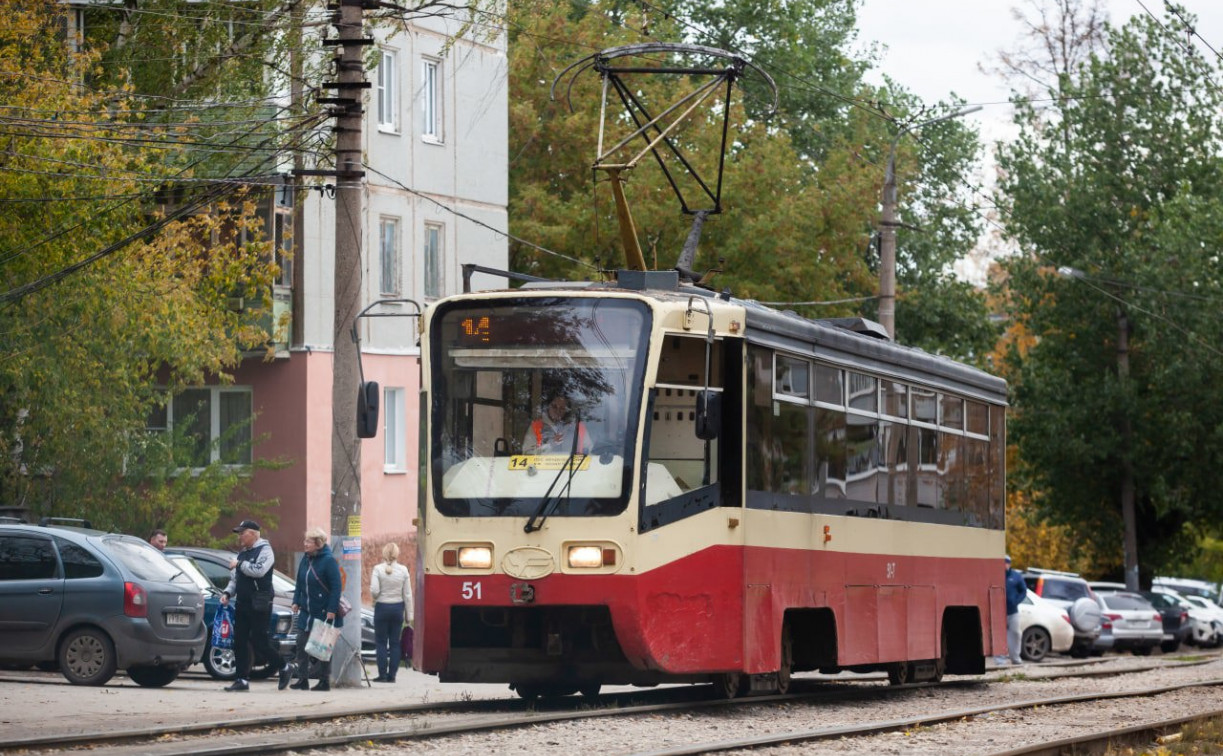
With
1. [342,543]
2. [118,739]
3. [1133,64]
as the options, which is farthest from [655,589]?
[1133,64]

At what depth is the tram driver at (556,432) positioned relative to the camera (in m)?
16.0

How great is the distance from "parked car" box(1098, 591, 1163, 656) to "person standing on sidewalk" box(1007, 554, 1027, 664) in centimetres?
802

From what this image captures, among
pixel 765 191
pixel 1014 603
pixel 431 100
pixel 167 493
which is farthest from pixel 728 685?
pixel 765 191

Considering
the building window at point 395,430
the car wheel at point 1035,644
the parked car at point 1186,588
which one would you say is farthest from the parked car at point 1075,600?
the parked car at point 1186,588

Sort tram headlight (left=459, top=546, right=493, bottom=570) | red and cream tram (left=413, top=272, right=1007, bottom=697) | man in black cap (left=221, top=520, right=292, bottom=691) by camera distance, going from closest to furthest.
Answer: red and cream tram (left=413, top=272, right=1007, bottom=697) → tram headlight (left=459, top=546, right=493, bottom=570) → man in black cap (left=221, top=520, right=292, bottom=691)

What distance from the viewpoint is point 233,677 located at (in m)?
24.3

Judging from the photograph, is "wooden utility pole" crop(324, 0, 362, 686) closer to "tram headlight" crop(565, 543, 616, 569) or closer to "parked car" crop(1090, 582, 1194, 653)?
"tram headlight" crop(565, 543, 616, 569)

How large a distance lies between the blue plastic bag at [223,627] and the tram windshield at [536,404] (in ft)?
26.9

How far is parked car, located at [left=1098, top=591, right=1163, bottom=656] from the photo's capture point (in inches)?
1629

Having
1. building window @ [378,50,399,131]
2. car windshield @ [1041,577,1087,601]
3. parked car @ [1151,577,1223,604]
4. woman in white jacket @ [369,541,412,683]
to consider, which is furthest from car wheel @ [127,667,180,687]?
parked car @ [1151,577,1223,604]

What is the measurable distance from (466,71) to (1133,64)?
15986mm

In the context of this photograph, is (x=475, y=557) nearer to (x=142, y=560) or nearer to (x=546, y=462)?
(x=546, y=462)

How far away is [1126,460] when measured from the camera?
4956cm

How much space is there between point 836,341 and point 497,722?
17.1 feet
